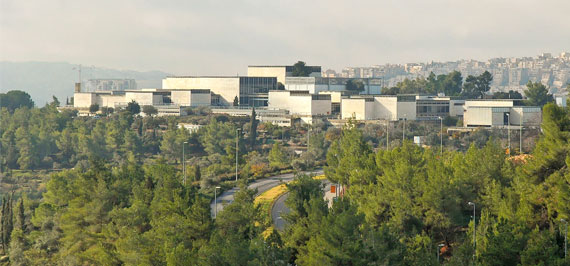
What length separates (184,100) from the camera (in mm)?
127500

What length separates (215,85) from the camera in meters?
132

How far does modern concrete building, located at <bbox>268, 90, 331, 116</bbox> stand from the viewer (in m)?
116

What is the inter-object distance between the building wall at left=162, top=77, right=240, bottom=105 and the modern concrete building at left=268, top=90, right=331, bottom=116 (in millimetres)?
8672

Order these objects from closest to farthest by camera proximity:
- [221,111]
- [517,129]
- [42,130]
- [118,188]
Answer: [118,188], [517,129], [42,130], [221,111]

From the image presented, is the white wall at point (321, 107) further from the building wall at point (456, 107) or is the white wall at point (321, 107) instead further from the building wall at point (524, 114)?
the building wall at point (524, 114)

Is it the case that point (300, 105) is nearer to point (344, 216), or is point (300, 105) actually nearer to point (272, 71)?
point (272, 71)

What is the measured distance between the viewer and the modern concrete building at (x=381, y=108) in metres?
113

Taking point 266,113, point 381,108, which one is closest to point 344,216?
point 381,108

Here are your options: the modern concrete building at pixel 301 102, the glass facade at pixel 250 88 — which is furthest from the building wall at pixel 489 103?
the glass facade at pixel 250 88

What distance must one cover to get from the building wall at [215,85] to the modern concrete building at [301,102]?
8.67 meters

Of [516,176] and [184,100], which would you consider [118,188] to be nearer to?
[516,176]

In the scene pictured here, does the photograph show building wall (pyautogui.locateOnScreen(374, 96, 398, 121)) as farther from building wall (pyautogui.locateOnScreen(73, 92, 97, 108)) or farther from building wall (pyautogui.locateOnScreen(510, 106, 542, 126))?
building wall (pyautogui.locateOnScreen(73, 92, 97, 108))

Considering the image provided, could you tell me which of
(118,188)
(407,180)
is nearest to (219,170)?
(118,188)

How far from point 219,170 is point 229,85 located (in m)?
52.4
